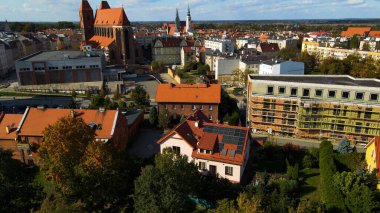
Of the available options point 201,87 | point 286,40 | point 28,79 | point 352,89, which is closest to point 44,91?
point 28,79

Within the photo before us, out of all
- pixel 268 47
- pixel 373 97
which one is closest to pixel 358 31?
pixel 268 47

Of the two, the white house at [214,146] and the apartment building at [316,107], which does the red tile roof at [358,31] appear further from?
the white house at [214,146]

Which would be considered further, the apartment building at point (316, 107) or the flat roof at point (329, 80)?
the flat roof at point (329, 80)

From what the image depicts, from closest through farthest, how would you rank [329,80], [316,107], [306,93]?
[316,107], [306,93], [329,80]

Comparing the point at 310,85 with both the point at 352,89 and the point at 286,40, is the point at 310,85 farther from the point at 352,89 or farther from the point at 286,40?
the point at 286,40

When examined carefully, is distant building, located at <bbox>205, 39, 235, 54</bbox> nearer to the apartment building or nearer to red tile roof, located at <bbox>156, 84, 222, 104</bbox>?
red tile roof, located at <bbox>156, 84, 222, 104</bbox>

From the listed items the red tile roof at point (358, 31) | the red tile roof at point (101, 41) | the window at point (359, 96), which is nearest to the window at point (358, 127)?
the window at point (359, 96)

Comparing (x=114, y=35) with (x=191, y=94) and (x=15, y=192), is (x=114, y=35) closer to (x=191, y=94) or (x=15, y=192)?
(x=191, y=94)
